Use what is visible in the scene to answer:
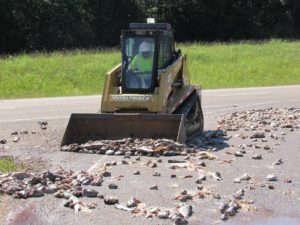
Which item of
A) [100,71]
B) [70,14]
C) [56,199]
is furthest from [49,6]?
[56,199]

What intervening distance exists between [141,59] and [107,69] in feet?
65.2

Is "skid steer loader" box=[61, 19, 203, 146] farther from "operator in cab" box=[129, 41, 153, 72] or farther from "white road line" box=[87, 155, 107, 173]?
"white road line" box=[87, 155, 107, 173]

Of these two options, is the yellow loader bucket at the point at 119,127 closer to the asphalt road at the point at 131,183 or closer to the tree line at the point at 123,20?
the asphalt road at the point at 131,183

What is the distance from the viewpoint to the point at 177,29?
2409 inches

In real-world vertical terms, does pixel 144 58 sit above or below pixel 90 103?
above

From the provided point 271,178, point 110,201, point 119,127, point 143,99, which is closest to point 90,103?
point 143,99

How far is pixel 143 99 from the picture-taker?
1386 centimetres

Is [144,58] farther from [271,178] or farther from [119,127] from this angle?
[271,178]

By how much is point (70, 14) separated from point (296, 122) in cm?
3434

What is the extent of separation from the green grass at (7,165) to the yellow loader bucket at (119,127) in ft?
4.80

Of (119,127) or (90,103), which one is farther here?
(90,103)

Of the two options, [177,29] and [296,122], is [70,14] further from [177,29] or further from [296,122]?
[296,122]

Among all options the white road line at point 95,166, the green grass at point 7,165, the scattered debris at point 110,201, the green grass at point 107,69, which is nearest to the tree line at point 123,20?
the green grass at point 107,69

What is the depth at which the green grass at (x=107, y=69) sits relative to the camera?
102 feet
